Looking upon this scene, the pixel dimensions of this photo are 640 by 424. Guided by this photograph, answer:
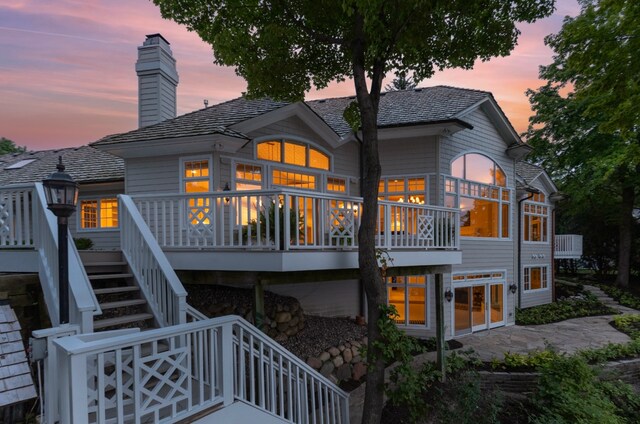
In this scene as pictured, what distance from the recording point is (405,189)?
35.1ft

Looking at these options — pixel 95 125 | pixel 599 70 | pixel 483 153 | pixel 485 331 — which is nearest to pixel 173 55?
pixel 95 125

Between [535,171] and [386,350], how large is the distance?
47.9 ft

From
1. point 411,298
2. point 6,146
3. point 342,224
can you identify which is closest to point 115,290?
point 342,224

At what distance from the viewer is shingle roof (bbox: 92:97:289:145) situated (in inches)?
301

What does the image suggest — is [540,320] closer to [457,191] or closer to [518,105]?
[457,191]

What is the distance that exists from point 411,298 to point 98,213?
30.1 feet

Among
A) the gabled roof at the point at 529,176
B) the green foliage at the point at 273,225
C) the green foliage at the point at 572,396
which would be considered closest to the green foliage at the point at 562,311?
the gabled roof at the point at 529,176

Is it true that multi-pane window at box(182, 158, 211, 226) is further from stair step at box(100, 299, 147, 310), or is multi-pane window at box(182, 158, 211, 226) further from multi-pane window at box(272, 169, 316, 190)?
stair step at box(100, 299, 147, 310)

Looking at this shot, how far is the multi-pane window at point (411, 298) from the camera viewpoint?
34.1ft

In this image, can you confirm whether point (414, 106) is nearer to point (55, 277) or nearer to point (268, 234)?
point (268, 234)

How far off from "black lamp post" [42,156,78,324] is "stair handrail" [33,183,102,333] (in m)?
0.22

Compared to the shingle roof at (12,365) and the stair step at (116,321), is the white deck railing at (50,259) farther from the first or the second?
the shingle roof at (12,365)

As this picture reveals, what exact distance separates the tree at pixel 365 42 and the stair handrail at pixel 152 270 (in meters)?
2.62

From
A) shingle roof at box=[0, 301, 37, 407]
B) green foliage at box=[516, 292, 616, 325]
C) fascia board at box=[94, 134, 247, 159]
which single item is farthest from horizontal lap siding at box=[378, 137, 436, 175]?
shingle roof at box=[0, 301, 37, 407]
